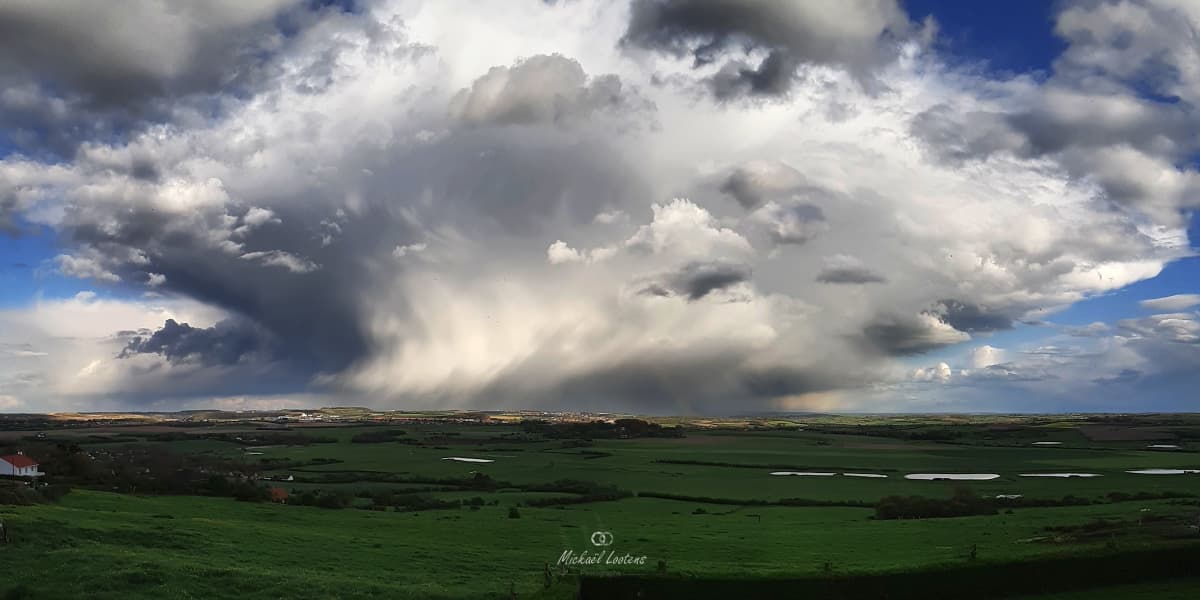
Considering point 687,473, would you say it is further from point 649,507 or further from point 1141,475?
point 1141,475

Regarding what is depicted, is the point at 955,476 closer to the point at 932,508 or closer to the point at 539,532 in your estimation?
the point at 932,508

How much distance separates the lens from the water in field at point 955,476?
5331 inches

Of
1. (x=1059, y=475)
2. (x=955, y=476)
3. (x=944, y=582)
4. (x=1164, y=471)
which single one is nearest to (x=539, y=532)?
(x=944, y=582)

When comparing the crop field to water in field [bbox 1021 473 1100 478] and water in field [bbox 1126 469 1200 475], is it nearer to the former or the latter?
water in field [bbox 1021 473 1100 478]

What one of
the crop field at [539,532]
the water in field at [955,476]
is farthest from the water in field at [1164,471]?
the water in field at [955,476]

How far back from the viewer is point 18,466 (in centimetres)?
9756

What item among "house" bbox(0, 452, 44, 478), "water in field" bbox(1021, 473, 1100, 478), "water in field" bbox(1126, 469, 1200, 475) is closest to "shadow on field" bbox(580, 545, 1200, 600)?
"house" bbox(0, 452, 44, 478)

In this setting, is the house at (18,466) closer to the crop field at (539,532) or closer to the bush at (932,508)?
the crop field at (539,532)

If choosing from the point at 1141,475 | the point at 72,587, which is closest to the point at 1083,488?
the point at 1141,475

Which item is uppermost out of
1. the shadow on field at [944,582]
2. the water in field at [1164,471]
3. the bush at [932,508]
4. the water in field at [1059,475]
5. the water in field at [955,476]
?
the shadow on field at [944,582]

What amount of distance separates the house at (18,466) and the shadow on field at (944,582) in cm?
9330

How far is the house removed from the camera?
97494 millimetres

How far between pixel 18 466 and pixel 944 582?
109123 millimetres

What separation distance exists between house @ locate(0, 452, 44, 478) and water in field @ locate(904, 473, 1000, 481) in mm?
137689
